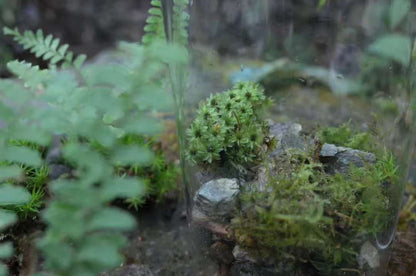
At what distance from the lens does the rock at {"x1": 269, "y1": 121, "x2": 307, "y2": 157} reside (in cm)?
114

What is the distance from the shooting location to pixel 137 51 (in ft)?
2.68

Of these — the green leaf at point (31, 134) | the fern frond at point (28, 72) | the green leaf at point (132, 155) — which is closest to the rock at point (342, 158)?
the green leaf at point (132, 155)

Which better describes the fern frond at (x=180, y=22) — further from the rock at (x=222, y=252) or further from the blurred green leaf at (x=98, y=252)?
the blurred green leaf at (x=98, y=252)

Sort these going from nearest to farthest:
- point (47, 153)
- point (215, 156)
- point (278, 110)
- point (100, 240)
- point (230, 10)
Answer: point (100, 240), point (215, 156), point (230, 10), point (278, 110), point (47, 153)

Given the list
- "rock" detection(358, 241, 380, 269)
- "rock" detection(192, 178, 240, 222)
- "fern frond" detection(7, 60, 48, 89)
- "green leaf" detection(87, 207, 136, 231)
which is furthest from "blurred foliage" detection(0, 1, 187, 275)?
"rock" detection(358, 241, 380, 269)

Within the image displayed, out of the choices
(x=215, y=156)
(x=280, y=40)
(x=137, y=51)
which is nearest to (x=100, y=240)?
(x=137, y=51)

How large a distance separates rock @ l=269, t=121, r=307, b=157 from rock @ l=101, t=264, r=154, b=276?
48 cm

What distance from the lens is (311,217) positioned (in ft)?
2.92

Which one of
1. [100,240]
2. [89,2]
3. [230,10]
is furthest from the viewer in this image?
[89,2]

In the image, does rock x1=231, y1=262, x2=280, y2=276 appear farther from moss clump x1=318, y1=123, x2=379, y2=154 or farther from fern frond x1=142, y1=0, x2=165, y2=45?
fern frond x1=142, y1=0, x2=165, y2=45

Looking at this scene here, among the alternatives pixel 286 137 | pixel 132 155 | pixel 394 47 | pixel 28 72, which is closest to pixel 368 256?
pixel 286 137

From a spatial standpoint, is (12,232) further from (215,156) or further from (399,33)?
(399,33)

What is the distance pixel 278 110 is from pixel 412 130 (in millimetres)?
407

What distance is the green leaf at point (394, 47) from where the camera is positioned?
108 cm
